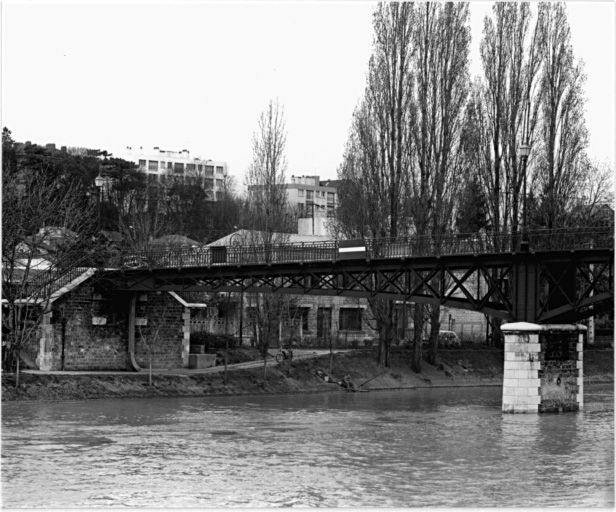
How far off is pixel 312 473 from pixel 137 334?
31053 millimetres

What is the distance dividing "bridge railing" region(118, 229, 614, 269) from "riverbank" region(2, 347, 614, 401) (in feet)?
17.7

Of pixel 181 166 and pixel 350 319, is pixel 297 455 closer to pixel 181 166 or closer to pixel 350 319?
pixel 350 319

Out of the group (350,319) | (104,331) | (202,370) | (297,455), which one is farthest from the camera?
(350,319)

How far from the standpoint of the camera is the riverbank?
5294 centimetres

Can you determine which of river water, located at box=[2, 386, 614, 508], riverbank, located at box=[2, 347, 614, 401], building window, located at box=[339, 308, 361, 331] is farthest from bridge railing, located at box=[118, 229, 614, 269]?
building window, located at box=[339, 308, 361, 331]

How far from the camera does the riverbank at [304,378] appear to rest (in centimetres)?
5294

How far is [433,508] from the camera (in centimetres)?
2644

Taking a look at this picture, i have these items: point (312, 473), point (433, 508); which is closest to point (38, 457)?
point (312, 473)

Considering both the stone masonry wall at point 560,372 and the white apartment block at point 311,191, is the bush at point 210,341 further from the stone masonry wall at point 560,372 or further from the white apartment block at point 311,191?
the white apartment block at point 311,191

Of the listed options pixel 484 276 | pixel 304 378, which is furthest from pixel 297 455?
pixel 304 378

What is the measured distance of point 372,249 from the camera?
54406 mm

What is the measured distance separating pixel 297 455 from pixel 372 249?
20160mm

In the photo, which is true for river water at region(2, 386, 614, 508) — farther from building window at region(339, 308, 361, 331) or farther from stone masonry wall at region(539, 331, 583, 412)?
building window at region(339, 308, 361, 331)

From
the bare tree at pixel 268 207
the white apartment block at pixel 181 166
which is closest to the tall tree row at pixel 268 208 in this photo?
the bare tree at pixel 268 207
